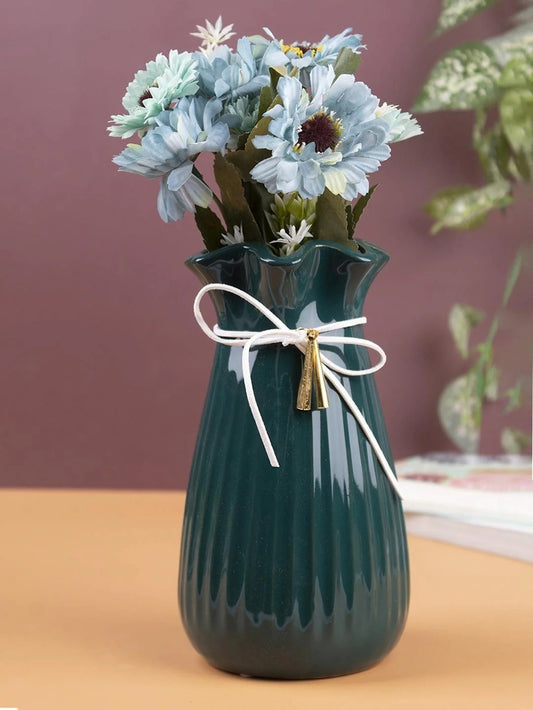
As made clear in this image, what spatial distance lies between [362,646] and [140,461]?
131 centimetres

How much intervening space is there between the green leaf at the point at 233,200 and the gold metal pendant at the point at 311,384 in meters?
0.09

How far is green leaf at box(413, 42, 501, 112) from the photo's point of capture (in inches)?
66.0

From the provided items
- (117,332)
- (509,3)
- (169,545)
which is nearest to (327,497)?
(169,545)

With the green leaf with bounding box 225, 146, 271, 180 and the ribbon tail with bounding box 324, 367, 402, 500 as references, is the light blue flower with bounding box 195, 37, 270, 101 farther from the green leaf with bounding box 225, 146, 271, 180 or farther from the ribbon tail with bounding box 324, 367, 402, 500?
the ribbon tail with bounding box 324, 367, 402, 500

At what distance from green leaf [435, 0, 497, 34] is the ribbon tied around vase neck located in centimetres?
118

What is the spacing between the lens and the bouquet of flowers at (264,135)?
2.03 feet

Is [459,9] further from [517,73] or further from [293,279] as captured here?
[293,279]

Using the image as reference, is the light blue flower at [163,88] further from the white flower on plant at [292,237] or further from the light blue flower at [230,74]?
the white flower on plant at [292,237]

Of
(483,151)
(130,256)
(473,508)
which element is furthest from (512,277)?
(473,508)

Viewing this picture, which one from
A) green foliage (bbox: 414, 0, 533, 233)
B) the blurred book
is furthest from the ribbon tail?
green foliage (bbox: 414, 0, 533, 233)

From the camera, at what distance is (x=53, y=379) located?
1.91 metres

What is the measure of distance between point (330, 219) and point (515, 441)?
4.34 feet

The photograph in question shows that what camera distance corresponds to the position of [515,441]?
189cm

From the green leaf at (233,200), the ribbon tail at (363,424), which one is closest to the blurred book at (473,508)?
the ribbon tail at (363,424)
